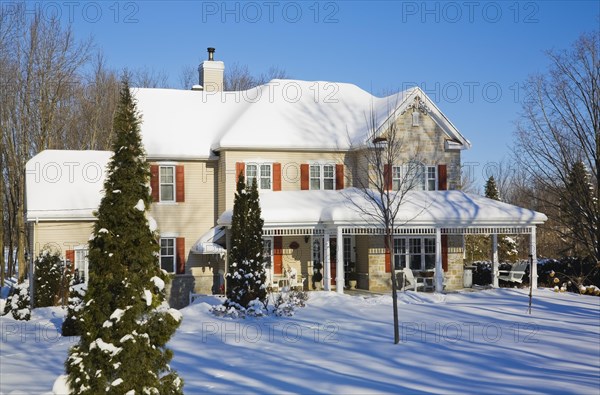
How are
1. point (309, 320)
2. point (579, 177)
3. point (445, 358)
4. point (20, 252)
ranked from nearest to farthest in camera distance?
point (445, 358) < point (579, 177) < point (309, 320) < point (20, 252)

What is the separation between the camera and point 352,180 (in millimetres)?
26859

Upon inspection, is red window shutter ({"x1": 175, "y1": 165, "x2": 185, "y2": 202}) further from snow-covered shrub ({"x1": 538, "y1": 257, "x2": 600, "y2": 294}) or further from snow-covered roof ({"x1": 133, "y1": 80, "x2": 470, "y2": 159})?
snow-covered shrub ({"x1": 538, "y1": 257, "x2": 600, "y2": 294})

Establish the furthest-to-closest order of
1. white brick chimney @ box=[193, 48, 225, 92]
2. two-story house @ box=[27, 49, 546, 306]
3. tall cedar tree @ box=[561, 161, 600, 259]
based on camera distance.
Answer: white brick chimney @ box=[193, 48, 225, 92]
two-story house @ box=[27, 49, 546, 306]
tall cedar tree @ box=[561, 161, 600, 259]

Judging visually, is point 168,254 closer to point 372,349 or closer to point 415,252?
point 415,252

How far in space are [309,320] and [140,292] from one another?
1061 cm

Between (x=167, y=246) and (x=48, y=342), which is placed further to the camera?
(x=167, y=246)

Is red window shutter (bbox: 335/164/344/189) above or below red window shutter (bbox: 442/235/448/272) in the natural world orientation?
above

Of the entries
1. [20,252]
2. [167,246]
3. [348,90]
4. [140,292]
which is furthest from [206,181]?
[140,292]

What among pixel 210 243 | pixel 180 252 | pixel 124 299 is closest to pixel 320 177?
pixel 210 243

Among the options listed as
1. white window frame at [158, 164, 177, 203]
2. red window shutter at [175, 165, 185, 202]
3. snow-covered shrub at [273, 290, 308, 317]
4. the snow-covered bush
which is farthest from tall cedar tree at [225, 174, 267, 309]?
white window frame at [158, 164, 177, 203]

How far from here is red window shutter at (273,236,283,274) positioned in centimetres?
2527

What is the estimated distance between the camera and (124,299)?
26.6 feet

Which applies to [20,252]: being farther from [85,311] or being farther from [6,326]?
[85,311]

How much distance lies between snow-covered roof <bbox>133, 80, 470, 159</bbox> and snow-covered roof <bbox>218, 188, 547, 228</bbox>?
2394mm
